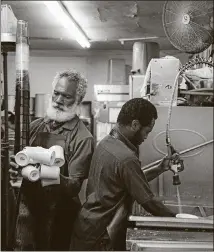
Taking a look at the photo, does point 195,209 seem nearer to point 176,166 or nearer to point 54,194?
point 176,166

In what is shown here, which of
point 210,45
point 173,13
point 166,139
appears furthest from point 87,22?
point 166,139

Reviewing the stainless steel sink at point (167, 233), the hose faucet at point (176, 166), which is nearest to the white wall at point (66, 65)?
the hose faucet at point (176, 166)

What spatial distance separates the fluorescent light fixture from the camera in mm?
2219

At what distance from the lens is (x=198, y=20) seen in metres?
2.12

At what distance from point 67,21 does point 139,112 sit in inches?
43.3

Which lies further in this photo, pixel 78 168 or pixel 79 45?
pixel 79 45

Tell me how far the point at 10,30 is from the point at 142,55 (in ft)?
2.03

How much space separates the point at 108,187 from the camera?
179cm

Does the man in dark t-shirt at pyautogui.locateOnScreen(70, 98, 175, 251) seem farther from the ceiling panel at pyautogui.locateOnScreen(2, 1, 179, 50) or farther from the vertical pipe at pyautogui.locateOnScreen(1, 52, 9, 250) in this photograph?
the ceiling panel at pyautogui.locateOnScreen(2, 1, 179, 50)

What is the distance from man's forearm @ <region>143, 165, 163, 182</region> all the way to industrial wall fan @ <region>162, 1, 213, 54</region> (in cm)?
58

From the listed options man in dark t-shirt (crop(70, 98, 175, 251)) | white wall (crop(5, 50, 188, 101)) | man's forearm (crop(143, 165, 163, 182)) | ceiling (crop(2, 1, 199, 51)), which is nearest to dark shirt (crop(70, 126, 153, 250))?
man in dark t-shirt (crop(70, 98, 175, 251))

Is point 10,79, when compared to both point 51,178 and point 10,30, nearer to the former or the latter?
point 10,30

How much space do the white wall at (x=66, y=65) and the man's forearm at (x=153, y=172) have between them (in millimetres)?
439

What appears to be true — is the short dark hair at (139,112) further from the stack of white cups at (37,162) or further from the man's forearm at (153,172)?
the stack of white cups at (37,162)
